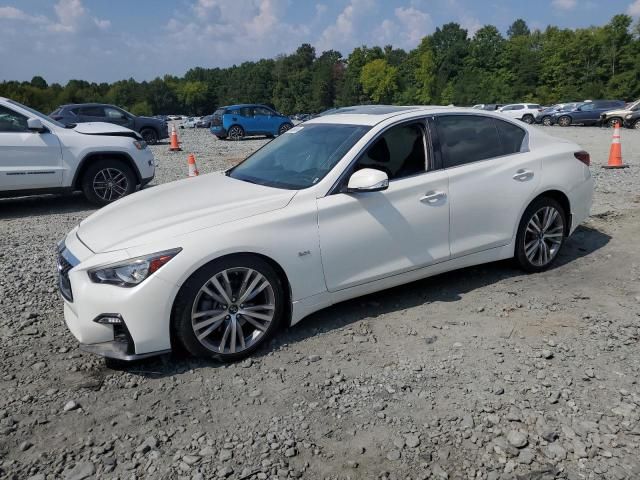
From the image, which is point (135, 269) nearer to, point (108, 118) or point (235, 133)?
point (108, 118)

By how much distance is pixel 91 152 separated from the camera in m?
8.55

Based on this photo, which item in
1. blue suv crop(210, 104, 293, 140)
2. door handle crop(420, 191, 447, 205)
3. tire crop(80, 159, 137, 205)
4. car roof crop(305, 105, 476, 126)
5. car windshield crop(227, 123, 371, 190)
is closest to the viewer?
car windshield crop(227, 123, 371, 190)

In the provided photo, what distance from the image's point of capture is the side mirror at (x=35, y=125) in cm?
796

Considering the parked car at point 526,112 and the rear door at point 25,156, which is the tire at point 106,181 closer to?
the rear door at point 25,156

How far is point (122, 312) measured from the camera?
3.30 metres

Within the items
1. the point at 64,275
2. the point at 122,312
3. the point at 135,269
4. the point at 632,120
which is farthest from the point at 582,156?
the point at 632,120

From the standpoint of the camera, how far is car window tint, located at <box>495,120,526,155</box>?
4.96 m

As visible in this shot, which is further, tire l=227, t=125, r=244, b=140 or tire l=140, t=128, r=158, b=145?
tire l=227, t=125, r=244, b=140

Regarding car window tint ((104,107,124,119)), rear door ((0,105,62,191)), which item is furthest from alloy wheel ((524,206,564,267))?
car window tint ((104,107,124,119))

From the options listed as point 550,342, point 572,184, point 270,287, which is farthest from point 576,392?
point 572,184

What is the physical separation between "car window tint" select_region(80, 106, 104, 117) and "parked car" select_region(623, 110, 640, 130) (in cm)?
2496

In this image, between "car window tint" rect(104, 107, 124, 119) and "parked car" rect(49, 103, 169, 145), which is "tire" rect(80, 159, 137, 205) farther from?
"car window tint" rect(104, 107, 124, 119)

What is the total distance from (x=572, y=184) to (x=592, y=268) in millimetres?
834

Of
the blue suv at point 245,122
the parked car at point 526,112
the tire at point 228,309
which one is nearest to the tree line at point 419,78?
the parked car at point 526,112
